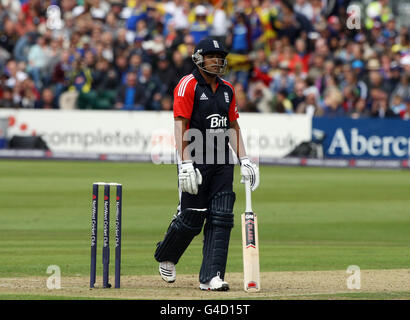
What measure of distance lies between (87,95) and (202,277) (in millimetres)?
17579

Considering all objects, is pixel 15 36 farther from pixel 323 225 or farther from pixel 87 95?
pixel 323 225

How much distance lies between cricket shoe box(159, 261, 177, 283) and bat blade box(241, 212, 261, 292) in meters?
0.86

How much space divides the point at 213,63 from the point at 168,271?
1.94m

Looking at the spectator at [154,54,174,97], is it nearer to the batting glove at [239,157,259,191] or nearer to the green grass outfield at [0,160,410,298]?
the green grass outfield at [0,160,410,298]

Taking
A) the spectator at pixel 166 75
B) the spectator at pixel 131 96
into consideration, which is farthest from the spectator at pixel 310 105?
the spectator at pixel 131 96

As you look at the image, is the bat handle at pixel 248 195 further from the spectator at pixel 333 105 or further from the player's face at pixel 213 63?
the spectator at pixel 333 105

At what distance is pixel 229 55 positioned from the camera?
1053 inches

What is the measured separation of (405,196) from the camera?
1856cm

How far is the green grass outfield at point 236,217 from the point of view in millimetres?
11328

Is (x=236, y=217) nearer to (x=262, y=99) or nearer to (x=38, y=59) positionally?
(x=262, y=99)

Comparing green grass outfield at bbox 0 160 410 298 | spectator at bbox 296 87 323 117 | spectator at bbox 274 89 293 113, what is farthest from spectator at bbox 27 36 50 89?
spectator at bbox 296 87 323 117

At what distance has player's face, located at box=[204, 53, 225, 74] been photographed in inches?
356
